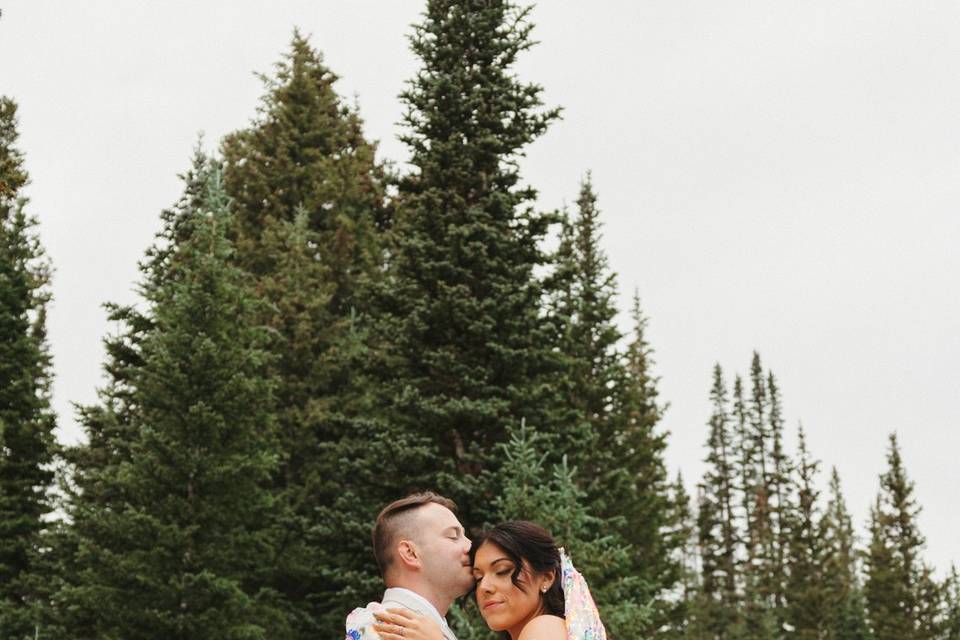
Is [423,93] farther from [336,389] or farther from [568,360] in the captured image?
[336,389]

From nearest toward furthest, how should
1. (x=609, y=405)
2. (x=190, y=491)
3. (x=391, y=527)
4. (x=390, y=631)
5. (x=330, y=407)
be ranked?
(x=390, y=631)
(x=391, y=527)
(x=190, y=491)
(x=330, y=407)
(x=609, y=405)

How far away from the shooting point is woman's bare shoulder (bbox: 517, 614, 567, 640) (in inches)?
173

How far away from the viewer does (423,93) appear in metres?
23.8

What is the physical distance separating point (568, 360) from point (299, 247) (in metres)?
11.7

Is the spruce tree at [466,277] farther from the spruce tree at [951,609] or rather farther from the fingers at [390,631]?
the spruce tree at [951,609]

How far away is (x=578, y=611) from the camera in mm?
4516

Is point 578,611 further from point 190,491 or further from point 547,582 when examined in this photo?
point 190,491

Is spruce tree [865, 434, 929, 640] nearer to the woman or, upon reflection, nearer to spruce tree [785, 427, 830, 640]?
spruce tree [785, 427, 830, 640]

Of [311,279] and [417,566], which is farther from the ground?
[311,279]

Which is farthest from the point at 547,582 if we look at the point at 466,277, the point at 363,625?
the point at 466,277

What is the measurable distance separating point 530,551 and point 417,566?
494 mm

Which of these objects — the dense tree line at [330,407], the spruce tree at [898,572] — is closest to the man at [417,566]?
the dense tree line at [330,407]

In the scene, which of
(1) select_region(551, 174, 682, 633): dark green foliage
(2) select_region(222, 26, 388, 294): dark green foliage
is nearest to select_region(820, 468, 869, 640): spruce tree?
(1) select_region(551, 174, 682, 633): dark green foliage

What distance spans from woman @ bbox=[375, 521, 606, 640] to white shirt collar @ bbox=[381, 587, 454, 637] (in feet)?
0.72
